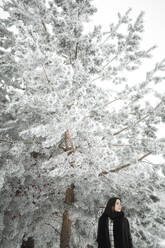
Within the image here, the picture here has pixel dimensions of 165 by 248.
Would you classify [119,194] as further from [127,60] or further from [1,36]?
[1,36]

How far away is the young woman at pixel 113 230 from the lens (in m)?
2.48

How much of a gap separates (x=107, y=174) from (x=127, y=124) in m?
1.55

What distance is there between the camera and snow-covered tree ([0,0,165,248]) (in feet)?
10.8

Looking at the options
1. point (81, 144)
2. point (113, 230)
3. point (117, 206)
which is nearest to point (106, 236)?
point (113, 230)

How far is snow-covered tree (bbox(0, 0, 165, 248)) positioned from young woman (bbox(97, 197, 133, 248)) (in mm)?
841

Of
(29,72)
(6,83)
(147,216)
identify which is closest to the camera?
(29,72)

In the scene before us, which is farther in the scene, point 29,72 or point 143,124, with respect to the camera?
point 143,124

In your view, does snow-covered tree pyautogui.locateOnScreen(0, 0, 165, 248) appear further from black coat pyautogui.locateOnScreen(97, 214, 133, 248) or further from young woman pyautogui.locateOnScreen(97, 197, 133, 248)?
black coat pyautogui.locateOnScreen(97, 214, 133, 248)

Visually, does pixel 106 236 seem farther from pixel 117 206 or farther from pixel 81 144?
pixel 81 144

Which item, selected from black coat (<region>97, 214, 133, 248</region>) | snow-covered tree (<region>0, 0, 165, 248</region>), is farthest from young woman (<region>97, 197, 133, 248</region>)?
snow-covered tree (<region>0, 0, 165, 248</region>)

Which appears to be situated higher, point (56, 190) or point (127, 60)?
point (127, 60)

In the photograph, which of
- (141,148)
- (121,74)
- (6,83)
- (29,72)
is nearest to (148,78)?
(121,74)

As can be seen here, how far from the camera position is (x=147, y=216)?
4277 mm

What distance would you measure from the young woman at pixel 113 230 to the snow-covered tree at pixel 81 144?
84cm
